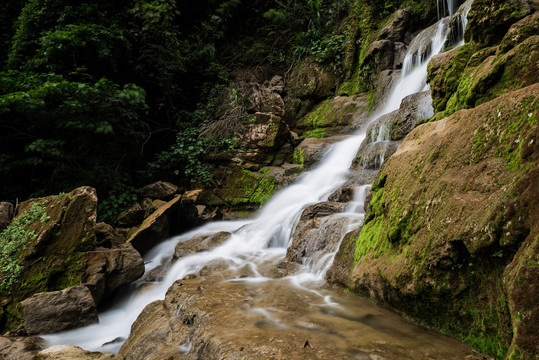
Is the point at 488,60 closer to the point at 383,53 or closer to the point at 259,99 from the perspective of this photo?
the point at 383,53

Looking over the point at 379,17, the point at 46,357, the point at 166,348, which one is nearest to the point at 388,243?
the point at 166,348

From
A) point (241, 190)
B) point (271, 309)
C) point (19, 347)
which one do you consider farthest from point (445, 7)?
point (19, 347)

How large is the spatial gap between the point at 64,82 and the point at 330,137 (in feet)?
26.5

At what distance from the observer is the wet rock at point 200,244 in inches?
254

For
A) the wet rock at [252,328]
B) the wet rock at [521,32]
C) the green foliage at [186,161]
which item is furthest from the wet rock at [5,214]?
the wet rock at [521,32]

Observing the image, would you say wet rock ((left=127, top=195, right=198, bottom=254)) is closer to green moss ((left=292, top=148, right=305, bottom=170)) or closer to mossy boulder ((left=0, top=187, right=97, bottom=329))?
A: mossy boulder ((left=0, top=187, right=97, bottom=329))

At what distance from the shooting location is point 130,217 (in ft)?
28.1

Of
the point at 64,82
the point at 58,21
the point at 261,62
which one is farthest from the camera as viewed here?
the point at 261,62

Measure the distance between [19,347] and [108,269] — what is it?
1.69 meters

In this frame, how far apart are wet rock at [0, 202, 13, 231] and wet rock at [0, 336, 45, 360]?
302cm

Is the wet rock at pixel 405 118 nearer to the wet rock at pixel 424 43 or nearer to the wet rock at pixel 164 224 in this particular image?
the wet rock at pixel 424 43

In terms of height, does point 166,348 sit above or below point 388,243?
below

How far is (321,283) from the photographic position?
12.5ft

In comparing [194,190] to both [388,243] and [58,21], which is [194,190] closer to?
[58,21]
